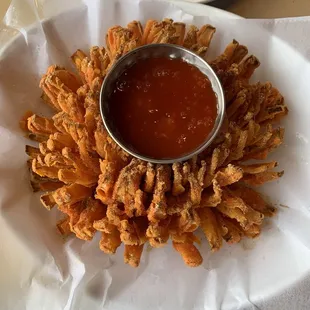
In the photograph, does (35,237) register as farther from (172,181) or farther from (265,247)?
(265,247)

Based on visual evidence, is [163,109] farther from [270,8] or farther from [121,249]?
[270,8]

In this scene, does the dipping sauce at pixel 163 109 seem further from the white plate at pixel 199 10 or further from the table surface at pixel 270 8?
the table surface at pixel 270 8

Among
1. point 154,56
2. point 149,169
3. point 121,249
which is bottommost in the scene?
point 121,249

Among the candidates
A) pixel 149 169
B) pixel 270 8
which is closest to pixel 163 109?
pixel 149 169

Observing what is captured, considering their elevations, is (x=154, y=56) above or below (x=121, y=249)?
above

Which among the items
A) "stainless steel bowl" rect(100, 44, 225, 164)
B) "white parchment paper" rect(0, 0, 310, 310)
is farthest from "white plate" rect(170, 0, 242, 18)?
"stainless steel bowl" rect(100, 44, 225, 164)

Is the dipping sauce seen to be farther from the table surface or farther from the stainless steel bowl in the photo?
the table surface
